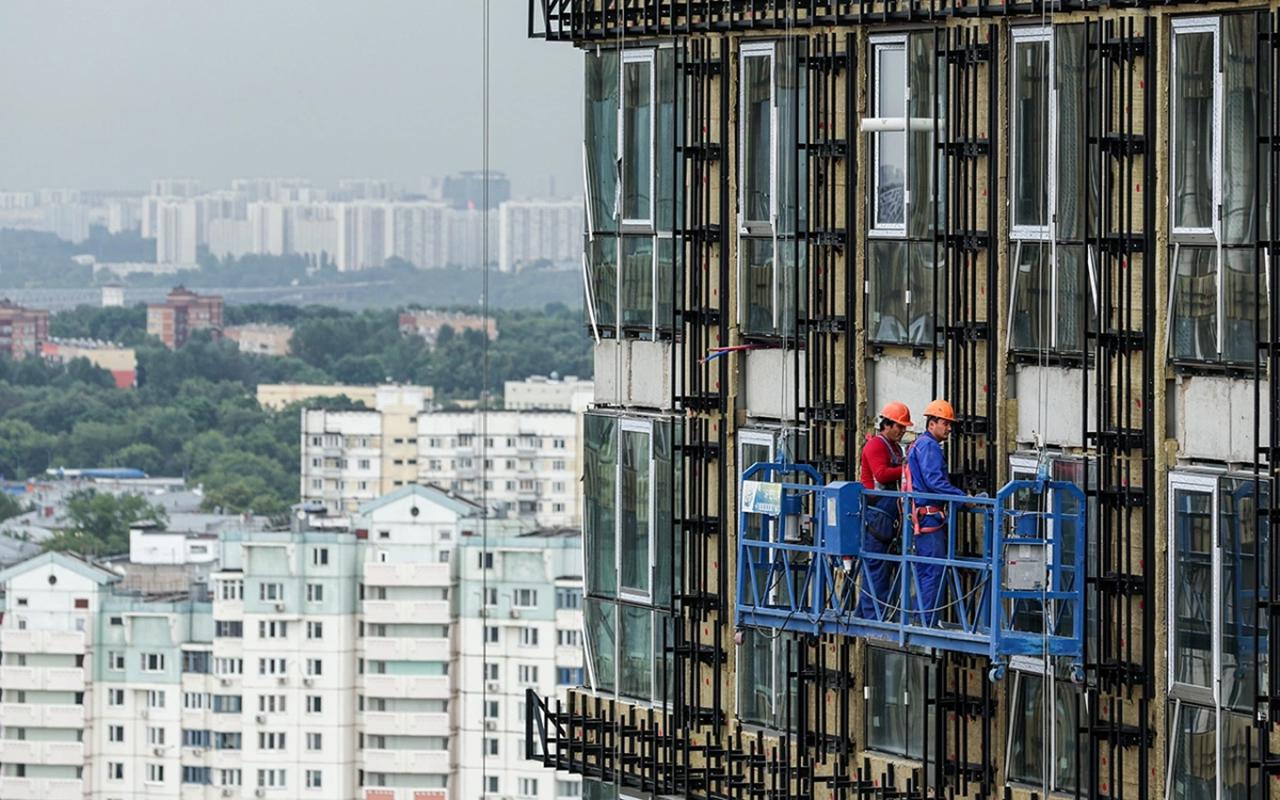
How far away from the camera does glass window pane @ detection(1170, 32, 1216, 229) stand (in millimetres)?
22312

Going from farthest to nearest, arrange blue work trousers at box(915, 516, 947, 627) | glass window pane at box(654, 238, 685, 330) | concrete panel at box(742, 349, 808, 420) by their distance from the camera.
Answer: glass window pane at box(654, 238, 685, 330) < concrete panel at box(742, 349, 808, 420) < blue work trousers at box(915, 516, 947, 627)

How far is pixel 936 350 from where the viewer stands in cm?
2545

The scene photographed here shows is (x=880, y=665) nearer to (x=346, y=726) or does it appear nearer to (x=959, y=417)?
(x=959, y=417)

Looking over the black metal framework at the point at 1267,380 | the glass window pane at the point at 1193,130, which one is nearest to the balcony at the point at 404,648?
the glass window pane at the point at 1193,130

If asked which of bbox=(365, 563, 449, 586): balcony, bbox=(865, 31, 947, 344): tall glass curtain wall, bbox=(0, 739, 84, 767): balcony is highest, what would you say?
bbox=(865, 31, 947, 344): tall glass curtain wall

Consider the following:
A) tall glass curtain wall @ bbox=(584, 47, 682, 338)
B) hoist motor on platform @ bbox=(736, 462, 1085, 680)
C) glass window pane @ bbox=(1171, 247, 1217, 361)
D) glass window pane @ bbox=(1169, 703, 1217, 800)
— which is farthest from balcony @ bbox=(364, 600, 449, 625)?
glass window pane @ bbox=(1171, 247, 1217, 361)

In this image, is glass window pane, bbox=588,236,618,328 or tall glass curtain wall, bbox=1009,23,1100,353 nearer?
tall glass curtain wall, bbox=1009,23,1100,353

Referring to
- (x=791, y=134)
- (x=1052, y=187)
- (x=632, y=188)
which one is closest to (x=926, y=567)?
(x=1052, y=187)

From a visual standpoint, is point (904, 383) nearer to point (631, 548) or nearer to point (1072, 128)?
point (1072, 128)

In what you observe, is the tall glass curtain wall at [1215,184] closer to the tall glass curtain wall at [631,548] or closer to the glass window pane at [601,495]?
the tall glass curtain wall at [631,548]

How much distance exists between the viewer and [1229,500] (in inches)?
874

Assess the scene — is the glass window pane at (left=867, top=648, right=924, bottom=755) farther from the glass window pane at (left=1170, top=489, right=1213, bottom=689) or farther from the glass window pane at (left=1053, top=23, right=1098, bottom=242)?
the glass window pane at (left=1053, top=23, right=1098, bottom=242)

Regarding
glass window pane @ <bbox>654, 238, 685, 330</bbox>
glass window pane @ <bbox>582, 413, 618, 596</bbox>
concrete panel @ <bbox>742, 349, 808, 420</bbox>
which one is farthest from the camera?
glass window pane @ <bbox>582, 413, 618, 596</bbox>

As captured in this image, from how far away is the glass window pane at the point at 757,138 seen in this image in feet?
91.0
